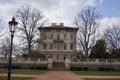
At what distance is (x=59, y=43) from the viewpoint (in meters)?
78.8

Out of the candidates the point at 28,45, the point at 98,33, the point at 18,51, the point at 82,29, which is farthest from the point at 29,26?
the point at 98,33

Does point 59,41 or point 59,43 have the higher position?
point 59,41

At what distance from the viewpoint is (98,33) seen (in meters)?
61.5

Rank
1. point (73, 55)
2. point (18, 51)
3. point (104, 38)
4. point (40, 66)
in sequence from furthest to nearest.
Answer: point (73, 55), point (18, 51), point (104, 38), point (40, 66)

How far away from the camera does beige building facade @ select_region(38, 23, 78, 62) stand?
7682 centimetres

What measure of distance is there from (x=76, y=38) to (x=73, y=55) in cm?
1481

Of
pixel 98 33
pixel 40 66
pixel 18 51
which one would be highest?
pixel 98 33

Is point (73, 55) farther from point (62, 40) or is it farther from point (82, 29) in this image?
point (82, 29)

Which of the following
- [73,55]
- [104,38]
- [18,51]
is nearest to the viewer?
[104,38]

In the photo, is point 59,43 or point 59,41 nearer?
point 59,41

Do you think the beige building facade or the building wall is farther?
the building wall

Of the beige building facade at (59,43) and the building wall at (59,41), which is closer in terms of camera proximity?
the beige building facade at (59,43)

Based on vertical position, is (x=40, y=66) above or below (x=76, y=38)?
below

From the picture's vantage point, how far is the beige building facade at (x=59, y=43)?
76819 millimetres
